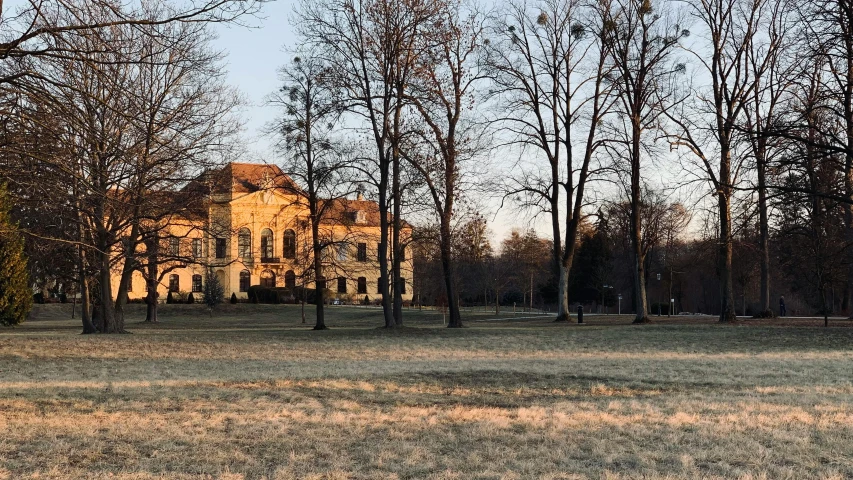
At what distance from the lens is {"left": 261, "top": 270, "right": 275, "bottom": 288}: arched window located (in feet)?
240

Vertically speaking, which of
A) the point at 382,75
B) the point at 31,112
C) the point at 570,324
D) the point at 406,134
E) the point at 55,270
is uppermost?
the point at 382,75

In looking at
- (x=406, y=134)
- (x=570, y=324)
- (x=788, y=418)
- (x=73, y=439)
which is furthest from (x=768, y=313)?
(x=73, y=439)

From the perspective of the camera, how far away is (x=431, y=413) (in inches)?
401

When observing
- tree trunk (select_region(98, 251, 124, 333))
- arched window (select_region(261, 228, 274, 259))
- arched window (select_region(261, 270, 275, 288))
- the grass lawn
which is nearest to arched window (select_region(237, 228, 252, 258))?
tree trunk (select_region(98, 251, 124, 333))

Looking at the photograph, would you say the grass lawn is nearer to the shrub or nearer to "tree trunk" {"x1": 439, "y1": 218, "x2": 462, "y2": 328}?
"tree trunk" {"x1": 439, "y1": 218, "x2": 462, "y2": 328}

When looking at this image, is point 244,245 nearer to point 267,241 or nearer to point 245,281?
point 267,241

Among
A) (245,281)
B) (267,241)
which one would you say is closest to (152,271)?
(267,241)

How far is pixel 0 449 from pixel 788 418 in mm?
8520

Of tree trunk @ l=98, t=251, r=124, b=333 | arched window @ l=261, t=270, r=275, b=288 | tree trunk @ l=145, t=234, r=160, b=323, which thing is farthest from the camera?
arched window @ l=261, t=270, r=275, b=288

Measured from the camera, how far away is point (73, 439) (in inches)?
320

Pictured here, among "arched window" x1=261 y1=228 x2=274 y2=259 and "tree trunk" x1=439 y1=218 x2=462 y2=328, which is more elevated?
"arched window" x1=261 y1=228 x2=274 y2=259

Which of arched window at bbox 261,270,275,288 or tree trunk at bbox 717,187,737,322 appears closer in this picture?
tree trunk at bbox 717,187,737,322

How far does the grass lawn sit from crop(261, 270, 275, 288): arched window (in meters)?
51.4

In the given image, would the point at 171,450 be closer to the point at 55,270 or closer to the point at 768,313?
the point at 55,270
